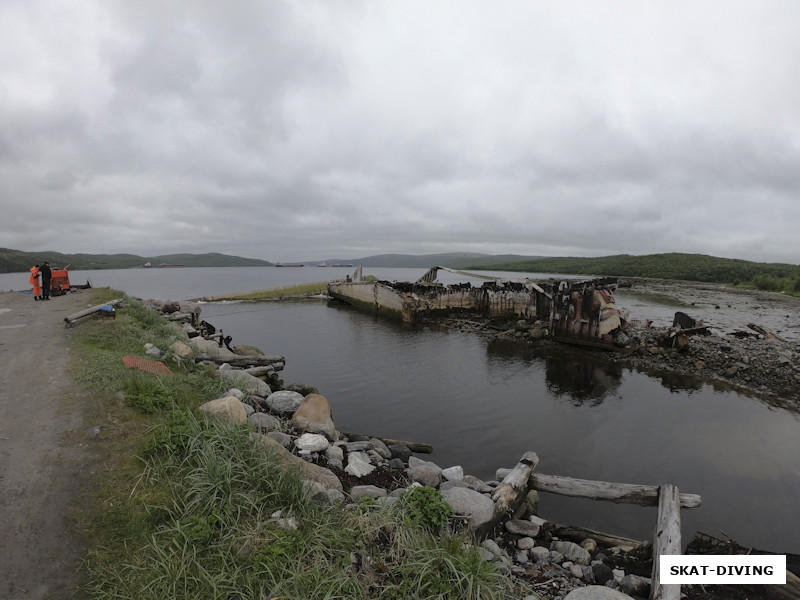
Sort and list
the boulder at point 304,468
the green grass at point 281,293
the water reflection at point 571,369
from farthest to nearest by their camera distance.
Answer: the green grass at point 281,293, the water reflection at point 571,369, the boulder at point 304,468

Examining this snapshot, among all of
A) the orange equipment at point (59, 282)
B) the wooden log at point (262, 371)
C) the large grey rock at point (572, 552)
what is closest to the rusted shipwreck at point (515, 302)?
the wooden log at point (262, 371)

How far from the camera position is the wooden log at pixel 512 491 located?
6.28m

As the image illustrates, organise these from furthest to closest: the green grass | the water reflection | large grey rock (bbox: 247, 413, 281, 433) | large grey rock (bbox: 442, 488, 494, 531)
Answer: the green grass → the water reflection → large grey rock (bbox: 247, 413, 281, 433) → large grey rock (bbox: 442, 488, 494, 531)

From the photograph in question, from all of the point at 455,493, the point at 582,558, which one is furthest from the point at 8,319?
the point at 582,558

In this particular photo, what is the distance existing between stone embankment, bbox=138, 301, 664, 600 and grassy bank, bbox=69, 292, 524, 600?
370mm

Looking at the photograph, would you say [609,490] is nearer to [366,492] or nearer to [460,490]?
[460,490]

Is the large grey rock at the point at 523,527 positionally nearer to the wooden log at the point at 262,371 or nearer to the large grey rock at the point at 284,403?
the large grey rock at the point at 284,403

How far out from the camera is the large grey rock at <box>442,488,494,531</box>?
5.57m

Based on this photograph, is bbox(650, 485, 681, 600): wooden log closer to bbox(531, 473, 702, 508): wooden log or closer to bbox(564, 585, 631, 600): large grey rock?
bbox(531, 473, 702, 508): wooden log

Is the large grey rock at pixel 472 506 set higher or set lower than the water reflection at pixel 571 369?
higher

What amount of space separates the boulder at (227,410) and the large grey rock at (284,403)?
7.07 feet

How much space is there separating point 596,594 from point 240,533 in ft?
12.6

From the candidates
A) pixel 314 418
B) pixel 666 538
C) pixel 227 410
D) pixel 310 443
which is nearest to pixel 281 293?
pixel 314 418

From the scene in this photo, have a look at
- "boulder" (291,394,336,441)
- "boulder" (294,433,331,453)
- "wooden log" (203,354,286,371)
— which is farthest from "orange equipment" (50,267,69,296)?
"boulder" (294,433,331,453)
